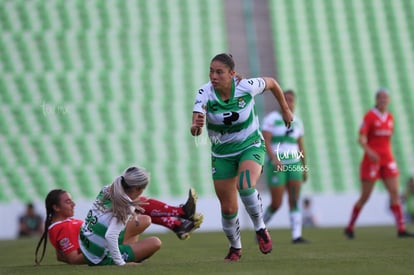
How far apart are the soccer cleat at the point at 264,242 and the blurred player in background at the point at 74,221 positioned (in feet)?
2.99

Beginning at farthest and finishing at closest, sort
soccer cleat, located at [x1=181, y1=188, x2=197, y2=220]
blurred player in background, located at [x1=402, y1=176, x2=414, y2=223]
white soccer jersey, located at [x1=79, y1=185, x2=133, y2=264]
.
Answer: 1. blurred player in background, located at [x1=402, y1=176, x2=414, y2=223]
2. soccer cleat, located at [x1=181, y1=188, x2=197, y2=220]
3. white soccer jersey, located at [x1=79, y1=185, x2=133, y2=264]

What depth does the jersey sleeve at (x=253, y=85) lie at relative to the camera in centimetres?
727

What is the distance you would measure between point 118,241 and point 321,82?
14.6 meters

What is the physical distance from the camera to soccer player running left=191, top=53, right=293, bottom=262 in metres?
7.10

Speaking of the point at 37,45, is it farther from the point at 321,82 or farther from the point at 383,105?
the point at 383,105

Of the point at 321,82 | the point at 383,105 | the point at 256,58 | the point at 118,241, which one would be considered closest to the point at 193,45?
A: the point at 256,58

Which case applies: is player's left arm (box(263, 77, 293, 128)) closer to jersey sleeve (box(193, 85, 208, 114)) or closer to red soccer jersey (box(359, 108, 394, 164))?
jersey sleeve (box(193, 85, 208, 114))

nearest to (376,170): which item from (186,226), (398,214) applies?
(398,214)

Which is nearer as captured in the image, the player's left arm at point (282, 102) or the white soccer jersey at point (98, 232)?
the white soccer jersey at point (98, 232)

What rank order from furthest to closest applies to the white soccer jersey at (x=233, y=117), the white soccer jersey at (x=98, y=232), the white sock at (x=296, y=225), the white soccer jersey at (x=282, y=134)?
1. the white soccer jersey at (x=282, y=134)
2. the white sock at (x=296, y=225)
3. the white soccer jersey at (x=233, y=117)
4. the white soccer jersey at (x=98, y=232)

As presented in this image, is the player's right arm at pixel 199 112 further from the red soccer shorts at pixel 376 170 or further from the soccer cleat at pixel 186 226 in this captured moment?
the red soccer shorts at pixel 376 170

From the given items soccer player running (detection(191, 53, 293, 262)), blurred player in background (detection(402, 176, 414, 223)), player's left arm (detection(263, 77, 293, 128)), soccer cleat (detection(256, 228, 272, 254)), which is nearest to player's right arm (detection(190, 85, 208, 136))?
soccer player running (detection(191, 53, 293, 262))

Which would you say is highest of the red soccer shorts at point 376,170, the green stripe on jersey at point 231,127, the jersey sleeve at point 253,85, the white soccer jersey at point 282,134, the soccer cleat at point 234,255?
the jersey sleeve at point 253,85

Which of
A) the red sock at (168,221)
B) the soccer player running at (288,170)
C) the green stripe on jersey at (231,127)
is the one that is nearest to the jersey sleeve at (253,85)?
the green stripe on jersey at (231,127)
